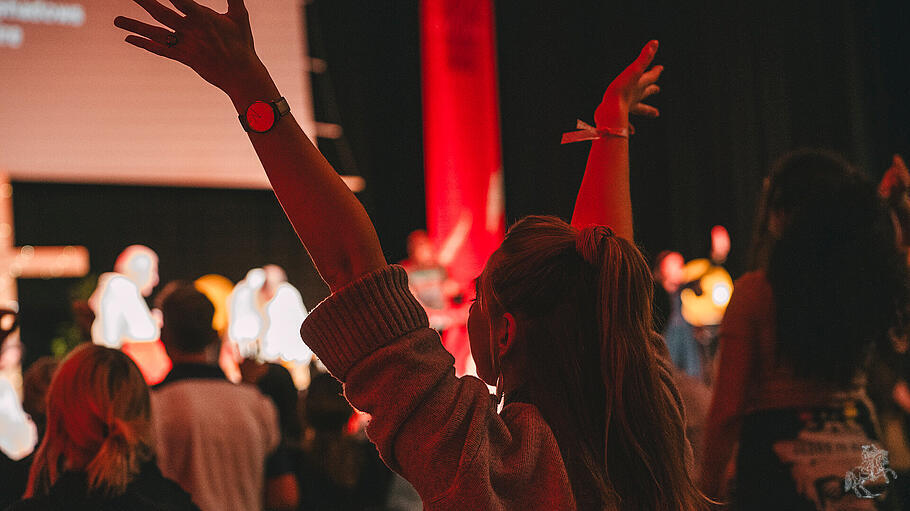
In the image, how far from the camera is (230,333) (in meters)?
6.24

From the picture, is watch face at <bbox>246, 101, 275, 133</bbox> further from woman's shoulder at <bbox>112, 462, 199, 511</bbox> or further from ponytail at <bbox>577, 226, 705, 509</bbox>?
woman's shoulder at <bbox>112, 462, 199, 511</bbox>

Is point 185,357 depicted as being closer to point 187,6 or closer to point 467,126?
point 187,6

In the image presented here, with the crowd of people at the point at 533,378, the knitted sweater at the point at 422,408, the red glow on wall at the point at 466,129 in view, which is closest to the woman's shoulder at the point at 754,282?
the crowd of people at the point at 533,378

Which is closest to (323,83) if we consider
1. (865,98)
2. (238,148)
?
(238,148)

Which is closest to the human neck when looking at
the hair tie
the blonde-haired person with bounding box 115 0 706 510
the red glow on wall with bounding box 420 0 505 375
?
the blonde-haired person with bounding box 115 0 706 510

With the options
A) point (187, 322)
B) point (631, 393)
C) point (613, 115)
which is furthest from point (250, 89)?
point (187, 322)

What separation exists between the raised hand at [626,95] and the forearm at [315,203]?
1.67 ft

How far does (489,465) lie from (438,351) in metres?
0.11

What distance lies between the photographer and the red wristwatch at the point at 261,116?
2.28ft

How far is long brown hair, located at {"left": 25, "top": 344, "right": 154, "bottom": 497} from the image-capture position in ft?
4.70

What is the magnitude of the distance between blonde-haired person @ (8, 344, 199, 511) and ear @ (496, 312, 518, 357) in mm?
946

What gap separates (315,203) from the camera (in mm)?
690

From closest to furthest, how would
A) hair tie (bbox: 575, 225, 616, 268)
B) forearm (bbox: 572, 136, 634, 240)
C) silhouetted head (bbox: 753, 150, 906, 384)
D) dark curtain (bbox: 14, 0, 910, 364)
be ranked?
hair tie (bbox: 575, 225, 616, 268) < forearm (bbox: 572, 136, 634, 240) < silhouetted head (bbox: 753, 150, 906, 384) < dark curtain (bbox: 14, 0, 910, 364)

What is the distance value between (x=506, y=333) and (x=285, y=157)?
0.91ft
